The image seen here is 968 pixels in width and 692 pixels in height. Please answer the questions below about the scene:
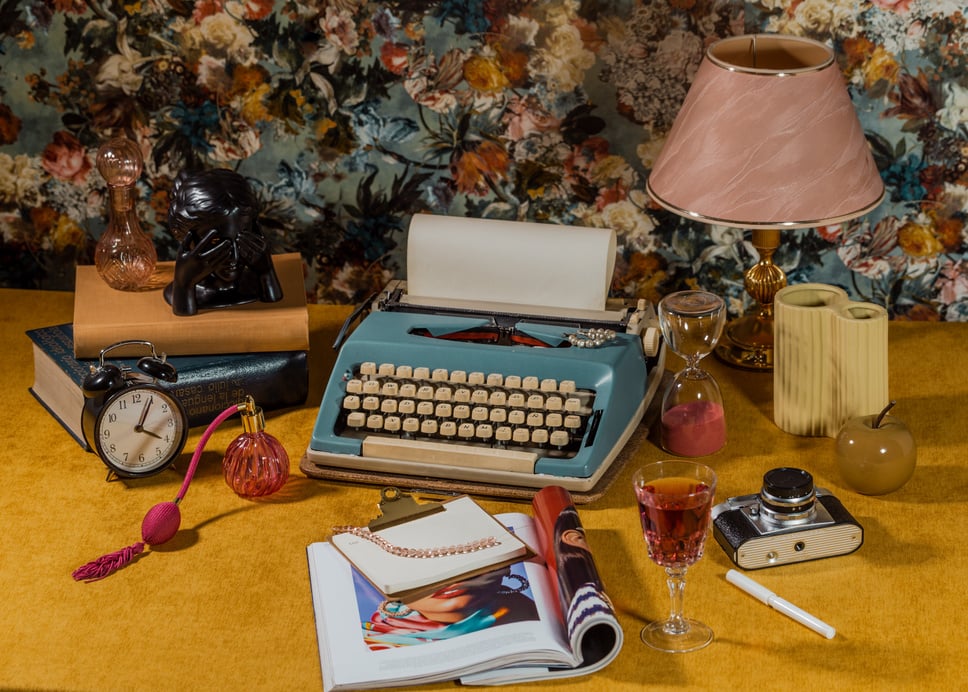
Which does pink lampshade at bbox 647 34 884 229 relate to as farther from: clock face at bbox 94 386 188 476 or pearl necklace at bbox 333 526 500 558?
clock face at bbox 94 386 188 476

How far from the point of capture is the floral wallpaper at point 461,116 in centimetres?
202

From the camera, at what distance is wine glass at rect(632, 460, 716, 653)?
1.37m

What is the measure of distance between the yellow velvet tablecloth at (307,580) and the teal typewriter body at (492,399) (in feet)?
0.19

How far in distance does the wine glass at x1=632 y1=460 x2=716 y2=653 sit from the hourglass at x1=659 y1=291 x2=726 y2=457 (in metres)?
0.32

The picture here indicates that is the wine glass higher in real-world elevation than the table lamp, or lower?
lower

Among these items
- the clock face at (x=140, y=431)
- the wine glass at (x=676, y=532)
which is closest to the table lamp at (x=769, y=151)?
the wine glass at (x=676, y=532)

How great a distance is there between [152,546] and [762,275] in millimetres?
1044

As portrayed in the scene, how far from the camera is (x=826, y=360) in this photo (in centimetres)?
177

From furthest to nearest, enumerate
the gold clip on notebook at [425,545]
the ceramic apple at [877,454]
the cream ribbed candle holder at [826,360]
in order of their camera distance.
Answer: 1. the cream ribbed candle holder at [826,360]
2. the ceramic apple at [877,454]
3. the gold clip on notebook at [425,545]

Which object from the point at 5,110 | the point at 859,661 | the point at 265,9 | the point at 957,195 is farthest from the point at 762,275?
the point at 5,110

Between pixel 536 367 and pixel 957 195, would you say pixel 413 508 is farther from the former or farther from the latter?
pixel 957 195

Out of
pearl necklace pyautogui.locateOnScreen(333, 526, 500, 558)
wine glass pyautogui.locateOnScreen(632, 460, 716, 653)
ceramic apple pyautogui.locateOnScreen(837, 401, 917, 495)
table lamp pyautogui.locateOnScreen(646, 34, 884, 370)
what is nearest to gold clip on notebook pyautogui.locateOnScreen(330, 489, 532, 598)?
pearl necklace pyautogui.locateOnScreen(333, 526, 500, 558)

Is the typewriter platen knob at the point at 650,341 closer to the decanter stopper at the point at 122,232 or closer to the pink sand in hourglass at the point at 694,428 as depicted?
the pink sand in hourglass at the point at 694,428

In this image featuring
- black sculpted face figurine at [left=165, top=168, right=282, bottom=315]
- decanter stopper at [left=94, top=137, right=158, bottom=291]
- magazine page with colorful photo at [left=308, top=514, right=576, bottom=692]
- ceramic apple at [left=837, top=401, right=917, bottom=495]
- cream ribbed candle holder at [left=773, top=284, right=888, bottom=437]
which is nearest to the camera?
magazine page with colorful photo at [left=308, top=514, right=576, bottom=692]
